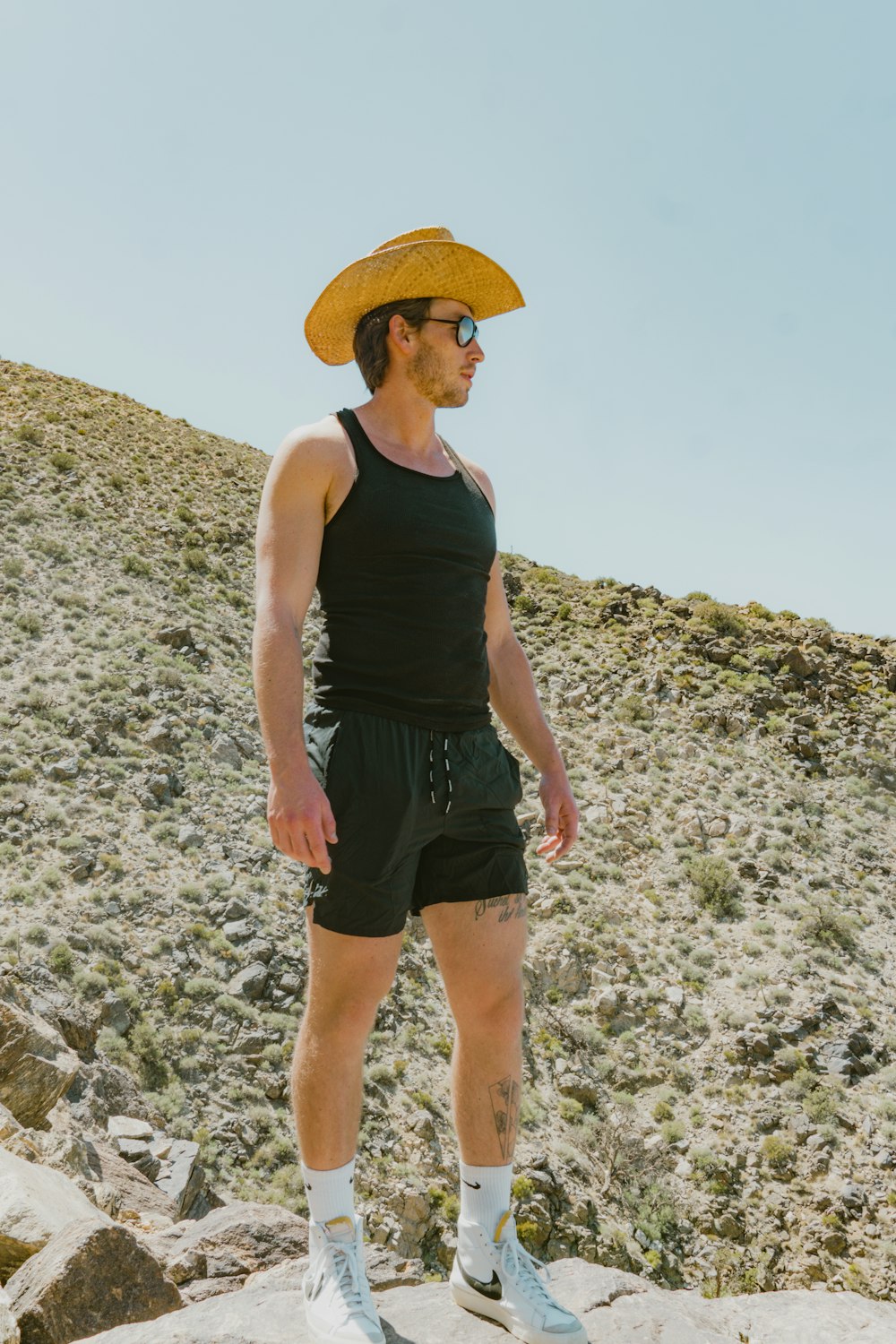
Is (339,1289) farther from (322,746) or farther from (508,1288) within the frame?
(322,746)

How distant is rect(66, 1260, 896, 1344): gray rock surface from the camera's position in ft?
6.44

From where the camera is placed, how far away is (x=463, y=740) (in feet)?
7.55

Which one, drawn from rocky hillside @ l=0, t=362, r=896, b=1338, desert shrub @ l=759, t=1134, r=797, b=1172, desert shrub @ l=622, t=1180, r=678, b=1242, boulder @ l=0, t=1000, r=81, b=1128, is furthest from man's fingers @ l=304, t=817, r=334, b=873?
desert shrub @ l=759, t=1134, r=797, b=1172

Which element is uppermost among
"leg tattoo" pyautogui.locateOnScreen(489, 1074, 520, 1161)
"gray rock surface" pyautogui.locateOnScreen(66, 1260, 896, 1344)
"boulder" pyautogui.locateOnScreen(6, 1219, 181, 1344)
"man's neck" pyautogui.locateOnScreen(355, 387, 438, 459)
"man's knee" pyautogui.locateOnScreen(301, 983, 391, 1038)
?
"man's neck" pyautogui.locateOnScreen(355, 387, 438, 459)

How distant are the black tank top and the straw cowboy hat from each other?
Answer: 0.46 m

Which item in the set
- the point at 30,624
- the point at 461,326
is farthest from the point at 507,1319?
the point at 30,624

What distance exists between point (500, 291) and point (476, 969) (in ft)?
6.17

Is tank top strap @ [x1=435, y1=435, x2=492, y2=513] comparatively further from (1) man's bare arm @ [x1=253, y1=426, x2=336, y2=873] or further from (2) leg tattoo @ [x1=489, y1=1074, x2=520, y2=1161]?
(2) leg tattoo @ [x1=489, y1=1074, x2=520, y2=1161]

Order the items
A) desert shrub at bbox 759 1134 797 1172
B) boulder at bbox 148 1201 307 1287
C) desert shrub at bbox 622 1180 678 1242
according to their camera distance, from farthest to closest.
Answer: desert shrub at bbox 759 1134 797 1172 < desert shrub at bbox 622 1180 678 1242 < boulder at bbox 148 1201 307 1287

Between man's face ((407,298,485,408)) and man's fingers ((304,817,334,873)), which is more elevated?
man's face ((407,298,485,408))

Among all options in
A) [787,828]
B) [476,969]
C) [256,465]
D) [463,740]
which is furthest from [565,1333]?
[256,465]

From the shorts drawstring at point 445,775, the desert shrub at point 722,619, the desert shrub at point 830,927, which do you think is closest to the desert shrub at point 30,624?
the desert shrub at point 830,927

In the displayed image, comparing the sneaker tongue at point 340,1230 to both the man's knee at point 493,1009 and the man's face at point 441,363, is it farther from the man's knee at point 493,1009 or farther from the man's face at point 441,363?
the man's face at point 441,363

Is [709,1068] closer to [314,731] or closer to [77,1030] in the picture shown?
[77,1030]
